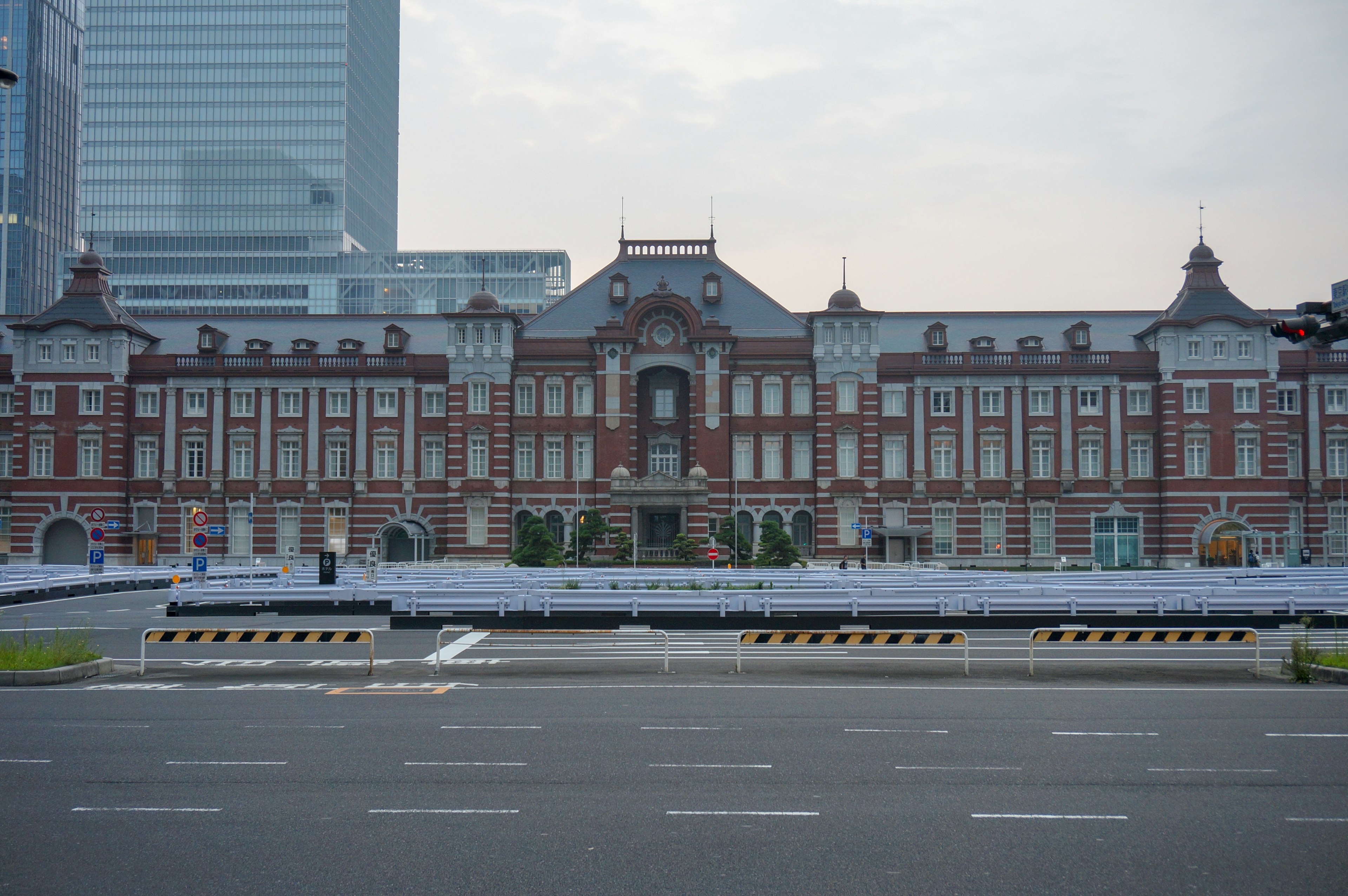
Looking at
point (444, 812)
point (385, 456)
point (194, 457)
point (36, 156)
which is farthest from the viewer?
point (36, 156)

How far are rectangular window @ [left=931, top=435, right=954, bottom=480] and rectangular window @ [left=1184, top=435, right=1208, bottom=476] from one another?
13.0 metres

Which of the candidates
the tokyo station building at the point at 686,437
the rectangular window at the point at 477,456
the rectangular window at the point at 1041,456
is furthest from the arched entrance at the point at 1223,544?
the rectangular window at the point at 477,456

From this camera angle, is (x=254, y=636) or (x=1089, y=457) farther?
(x=1089, y=457)

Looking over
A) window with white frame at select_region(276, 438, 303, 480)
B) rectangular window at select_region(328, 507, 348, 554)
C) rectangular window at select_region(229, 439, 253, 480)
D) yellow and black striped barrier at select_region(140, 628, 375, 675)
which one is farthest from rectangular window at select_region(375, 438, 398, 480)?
yellow and black striped barrier at select_region(140, 628, 375, 675)

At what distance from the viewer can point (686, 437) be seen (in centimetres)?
6431

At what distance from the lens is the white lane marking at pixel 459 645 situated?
2275 centimetres

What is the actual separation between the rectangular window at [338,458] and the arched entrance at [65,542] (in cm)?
1497

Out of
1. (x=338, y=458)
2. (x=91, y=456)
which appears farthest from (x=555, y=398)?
(x=91, y=456)

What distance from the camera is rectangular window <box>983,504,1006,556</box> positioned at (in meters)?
62.9

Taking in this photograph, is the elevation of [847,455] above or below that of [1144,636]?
above

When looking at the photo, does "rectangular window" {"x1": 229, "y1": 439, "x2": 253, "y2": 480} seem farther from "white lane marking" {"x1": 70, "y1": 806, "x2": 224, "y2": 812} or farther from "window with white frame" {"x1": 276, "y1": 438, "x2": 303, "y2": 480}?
"white lane marking" {"x1": 70, "y1": 806, "x2": 224, "y2": 812}

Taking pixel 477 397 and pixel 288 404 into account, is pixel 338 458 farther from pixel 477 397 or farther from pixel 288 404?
pixel 477 397

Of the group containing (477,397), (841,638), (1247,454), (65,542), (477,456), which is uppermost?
(477,397)

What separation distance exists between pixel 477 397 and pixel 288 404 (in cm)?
1187
